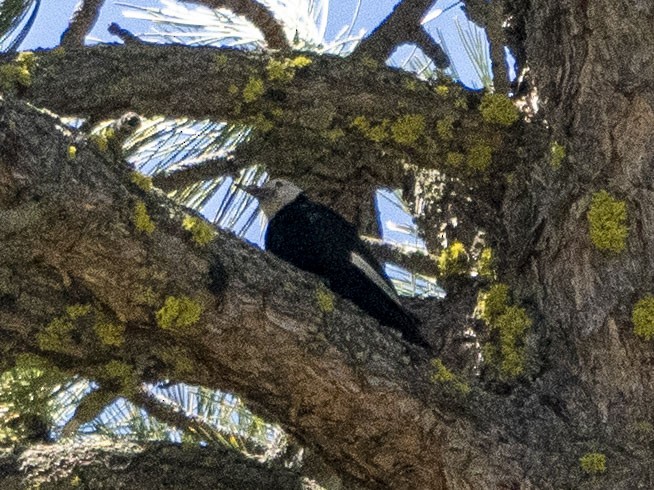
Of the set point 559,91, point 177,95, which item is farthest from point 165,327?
point 559,91

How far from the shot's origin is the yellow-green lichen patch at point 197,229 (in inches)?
79.2

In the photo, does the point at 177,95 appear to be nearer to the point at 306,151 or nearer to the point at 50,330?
the point at 306,151

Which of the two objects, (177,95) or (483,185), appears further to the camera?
(483,185)

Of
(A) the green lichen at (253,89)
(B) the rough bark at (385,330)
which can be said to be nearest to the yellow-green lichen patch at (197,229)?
(B) the rough bark at (385,330)

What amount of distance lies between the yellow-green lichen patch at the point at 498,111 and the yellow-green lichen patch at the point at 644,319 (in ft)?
2.03

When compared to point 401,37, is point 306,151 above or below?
below

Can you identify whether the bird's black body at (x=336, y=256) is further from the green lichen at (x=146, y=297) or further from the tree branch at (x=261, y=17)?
the green lichen at (x=146, y=297)

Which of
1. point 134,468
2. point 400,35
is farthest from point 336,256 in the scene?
point 134,468

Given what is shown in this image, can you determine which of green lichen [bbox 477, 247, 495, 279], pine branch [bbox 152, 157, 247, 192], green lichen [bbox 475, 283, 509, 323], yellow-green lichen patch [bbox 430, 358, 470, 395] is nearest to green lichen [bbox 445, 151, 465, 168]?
green lichen [bbox 477, 247, 495, 279]

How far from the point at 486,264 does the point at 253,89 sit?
70cm

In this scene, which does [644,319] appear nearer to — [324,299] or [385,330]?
[385,330]

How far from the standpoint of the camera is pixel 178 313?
1979 millimetres

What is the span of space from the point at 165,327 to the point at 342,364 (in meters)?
0.34

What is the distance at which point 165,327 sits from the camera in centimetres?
198
